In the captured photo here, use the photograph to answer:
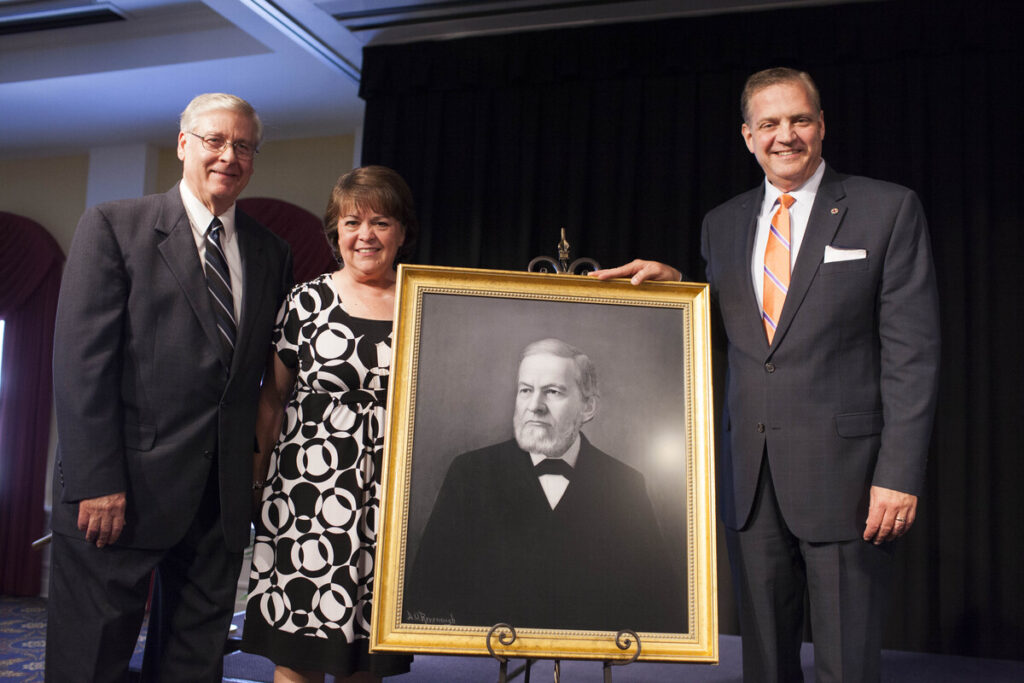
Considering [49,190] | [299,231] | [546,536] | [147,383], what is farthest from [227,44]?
[546,536]

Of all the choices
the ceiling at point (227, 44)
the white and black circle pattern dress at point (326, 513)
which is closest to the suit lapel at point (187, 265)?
the white and black circle pattern dress at point (326, 513)

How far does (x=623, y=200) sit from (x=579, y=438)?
2.68 meters

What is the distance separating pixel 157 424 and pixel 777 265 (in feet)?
4.88

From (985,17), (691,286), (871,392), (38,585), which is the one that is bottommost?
(38,585)

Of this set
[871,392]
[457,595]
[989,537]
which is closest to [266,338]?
[457,595]

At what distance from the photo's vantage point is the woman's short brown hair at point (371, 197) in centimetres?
203

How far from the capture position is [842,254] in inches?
73.5

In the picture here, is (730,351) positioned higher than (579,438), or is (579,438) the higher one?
(730,351)

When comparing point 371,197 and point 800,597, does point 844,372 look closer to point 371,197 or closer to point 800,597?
point 800,597

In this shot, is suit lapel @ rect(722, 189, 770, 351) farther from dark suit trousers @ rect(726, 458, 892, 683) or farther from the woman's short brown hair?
the woman's short brown hair

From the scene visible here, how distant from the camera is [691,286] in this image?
1.81 meters

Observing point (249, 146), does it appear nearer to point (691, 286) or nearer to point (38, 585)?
point (691, 286)

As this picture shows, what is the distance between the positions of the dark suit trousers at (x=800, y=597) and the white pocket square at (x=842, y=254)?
0.48m

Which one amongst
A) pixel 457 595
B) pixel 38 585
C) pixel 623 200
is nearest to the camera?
pixel 457 595
